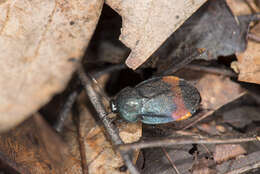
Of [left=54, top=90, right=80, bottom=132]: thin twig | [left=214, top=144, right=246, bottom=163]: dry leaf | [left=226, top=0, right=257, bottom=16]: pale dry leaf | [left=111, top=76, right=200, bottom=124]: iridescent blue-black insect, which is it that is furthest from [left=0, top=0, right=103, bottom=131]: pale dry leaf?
[left=214, top=144, right=246, bottom=163]: dry leaf

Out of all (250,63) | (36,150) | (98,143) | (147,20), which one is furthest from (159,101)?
(36,150)

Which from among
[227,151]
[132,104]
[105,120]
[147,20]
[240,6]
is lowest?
[227,151]

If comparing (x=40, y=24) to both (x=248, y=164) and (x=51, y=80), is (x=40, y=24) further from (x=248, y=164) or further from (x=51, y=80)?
(x=248, y=164)

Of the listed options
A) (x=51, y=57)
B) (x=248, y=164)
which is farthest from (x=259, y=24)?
(x=51, y=57)

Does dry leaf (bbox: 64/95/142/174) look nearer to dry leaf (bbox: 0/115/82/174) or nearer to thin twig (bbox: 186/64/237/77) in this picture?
dry leaf (bbox: 0/115/82/174)

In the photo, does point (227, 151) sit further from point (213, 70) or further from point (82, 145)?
point (82, 145)

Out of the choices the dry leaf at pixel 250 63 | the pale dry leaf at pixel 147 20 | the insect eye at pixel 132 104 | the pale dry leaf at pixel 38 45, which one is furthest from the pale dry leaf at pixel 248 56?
the pale dry leaf at pixel 38 45
